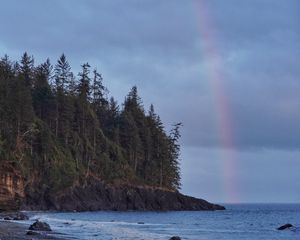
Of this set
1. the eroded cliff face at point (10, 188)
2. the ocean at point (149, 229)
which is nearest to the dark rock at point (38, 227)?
the ocean at point (149, 229)

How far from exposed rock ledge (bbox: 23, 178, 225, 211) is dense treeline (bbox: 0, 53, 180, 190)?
2.45m

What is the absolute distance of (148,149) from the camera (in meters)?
129

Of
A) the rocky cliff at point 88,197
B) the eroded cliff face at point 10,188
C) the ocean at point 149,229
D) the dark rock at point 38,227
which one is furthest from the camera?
the rocky cliff at point 88,197

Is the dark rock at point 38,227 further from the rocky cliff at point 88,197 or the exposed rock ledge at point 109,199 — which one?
the exposed rock ledge at point 109,199

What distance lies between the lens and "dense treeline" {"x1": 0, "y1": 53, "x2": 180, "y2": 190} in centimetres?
9381

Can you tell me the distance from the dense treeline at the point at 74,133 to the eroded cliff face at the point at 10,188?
243 cm

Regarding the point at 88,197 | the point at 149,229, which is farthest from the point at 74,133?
the point at 149,229

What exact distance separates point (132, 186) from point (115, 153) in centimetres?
912

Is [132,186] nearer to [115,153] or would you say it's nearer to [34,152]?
[115,153]

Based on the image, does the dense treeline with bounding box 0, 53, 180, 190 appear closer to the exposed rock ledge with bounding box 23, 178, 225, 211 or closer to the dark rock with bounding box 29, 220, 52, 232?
the exposed rock ledge with bounding box 23, 178, 225, 211

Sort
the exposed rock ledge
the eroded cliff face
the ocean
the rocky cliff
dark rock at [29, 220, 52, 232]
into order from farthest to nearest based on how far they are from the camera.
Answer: the exposed rock ledge
the rocky cliff
the eroded cliff face
the ocean
dark rock at [29, 220, 52, 232]

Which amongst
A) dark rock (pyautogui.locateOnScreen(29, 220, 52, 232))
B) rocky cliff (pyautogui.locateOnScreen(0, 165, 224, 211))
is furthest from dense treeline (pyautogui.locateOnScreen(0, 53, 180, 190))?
dark rock (pyautogui.locateOnScreen(29, 220, 52, 232))

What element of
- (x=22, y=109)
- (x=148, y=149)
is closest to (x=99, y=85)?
(x=148, y=149)

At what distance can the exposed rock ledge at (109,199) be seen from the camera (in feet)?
306
